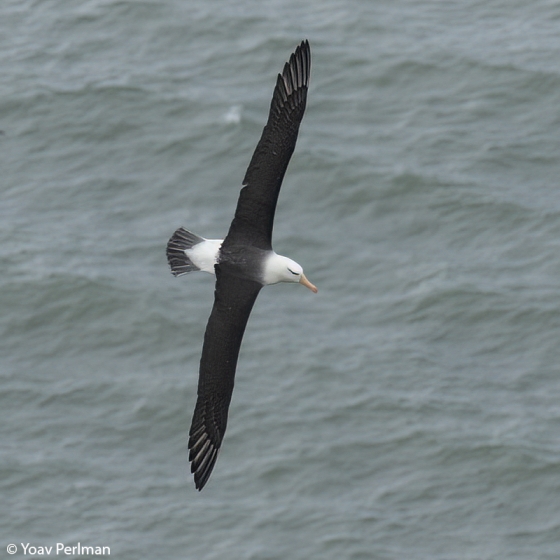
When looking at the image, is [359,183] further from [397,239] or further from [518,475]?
[518,475]

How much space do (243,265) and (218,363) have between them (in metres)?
1.05

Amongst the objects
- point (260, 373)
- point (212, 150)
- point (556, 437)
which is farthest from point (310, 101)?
point (556, 437)

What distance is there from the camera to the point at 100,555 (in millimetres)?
21891

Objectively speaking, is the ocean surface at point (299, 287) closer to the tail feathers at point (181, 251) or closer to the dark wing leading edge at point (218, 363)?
the dark wing leading edge at point (218, 363)

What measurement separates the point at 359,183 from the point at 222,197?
233cm

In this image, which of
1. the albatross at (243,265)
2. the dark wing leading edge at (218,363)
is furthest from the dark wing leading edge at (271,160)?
the dark wing leading edge at (218,363)

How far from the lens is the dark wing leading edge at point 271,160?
1552cm

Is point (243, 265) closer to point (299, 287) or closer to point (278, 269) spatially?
point (278, 269)

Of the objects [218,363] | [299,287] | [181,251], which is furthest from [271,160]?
[299,287]

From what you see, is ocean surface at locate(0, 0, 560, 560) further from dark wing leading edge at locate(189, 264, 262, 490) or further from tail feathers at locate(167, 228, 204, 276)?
tail feathers at locate(167, 228, 204, 276)

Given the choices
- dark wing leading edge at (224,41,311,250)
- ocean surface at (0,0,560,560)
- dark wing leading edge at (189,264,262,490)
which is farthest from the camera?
ocean surface at (0,0,560,560)

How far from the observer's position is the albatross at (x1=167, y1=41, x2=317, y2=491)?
50.4ft

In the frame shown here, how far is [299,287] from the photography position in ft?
82.2

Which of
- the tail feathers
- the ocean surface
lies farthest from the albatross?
the ocean surface
